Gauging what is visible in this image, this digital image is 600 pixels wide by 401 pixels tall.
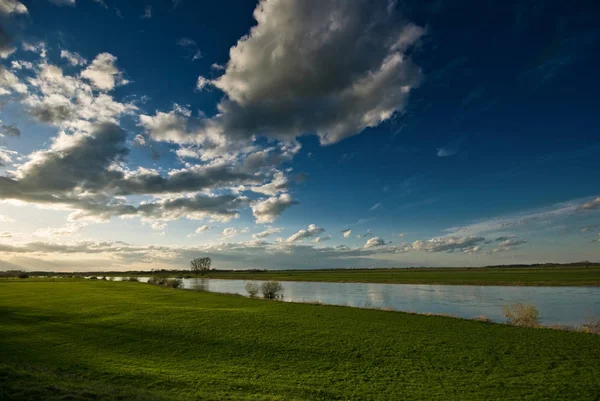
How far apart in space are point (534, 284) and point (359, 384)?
86080mm

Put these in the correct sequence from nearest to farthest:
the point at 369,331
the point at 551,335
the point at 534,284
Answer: the point at 551,335 < the point at 369,331 < the point at 534,284

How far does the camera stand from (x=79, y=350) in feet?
67.5

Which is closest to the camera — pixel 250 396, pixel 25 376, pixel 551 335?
pixel 25 376

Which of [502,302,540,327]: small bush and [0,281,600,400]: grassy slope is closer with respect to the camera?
[0,281,600,400]: grassy slope

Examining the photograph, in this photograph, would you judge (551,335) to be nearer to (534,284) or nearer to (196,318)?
(196,318)

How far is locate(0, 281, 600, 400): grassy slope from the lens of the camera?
14.4 metres

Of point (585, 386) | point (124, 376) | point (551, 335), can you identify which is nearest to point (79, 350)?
point (124, 376)

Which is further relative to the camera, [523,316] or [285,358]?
[523,316]

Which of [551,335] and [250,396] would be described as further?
[551,335]

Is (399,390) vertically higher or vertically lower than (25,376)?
lower

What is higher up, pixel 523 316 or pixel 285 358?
pixel 523 316

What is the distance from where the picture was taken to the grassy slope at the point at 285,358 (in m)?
14.4

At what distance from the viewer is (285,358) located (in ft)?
65.9

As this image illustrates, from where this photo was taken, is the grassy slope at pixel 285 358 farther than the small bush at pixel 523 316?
No
